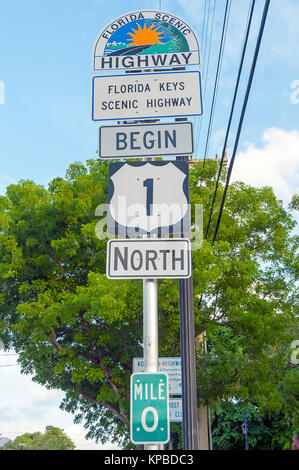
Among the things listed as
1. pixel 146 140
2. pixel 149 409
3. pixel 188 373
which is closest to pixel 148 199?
pixel 146 140

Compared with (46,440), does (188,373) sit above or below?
above

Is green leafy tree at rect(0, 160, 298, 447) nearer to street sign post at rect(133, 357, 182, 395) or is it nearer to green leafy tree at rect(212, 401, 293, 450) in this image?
street sign post at rect(133, 357, 182, 395)

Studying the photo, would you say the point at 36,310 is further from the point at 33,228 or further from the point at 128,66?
the point at 128,66

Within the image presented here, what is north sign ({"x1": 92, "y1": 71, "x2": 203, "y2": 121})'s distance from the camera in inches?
147

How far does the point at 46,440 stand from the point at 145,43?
98.0 meters

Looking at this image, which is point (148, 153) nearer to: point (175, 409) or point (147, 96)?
point (147, 96)

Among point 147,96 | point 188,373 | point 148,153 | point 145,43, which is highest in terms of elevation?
point 145,43

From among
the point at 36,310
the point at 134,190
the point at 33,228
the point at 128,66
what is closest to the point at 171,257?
the point at 134,190

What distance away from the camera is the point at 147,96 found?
12.4 ft

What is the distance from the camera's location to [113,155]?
3568mm

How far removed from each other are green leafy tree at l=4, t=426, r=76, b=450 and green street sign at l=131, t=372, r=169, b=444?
92499 millimetres

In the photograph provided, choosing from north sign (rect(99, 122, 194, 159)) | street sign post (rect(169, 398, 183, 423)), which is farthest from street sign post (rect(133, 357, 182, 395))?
north sign (rect(99, 122, 194, 159))

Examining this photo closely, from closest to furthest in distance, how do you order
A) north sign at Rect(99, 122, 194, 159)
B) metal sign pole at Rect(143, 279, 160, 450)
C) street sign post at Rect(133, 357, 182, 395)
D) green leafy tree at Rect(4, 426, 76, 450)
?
metal sign pole at Rect(143, 279, 160, 450) < north sign at Rect(99, 122, 194, 159) < street sign post at Rect(133, 357, 182, 395) < green leafy tree at Rect(4, 426, 76, 450)

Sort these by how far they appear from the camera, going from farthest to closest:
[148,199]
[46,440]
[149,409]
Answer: [46,440]
[148,199]
[149,409]
